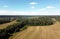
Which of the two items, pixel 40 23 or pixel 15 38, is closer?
pixel 15 38

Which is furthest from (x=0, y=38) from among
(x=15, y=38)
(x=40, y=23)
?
(x=40, y=23)

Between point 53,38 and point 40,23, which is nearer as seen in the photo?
point 53,38

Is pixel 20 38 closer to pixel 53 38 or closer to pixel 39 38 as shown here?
pixel 39 38

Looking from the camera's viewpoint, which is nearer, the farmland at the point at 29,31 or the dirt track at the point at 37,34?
the dirt track at the point at 37,34

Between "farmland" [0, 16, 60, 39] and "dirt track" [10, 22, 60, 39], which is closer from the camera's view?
"dirt track" [10, 22, 60, 39]

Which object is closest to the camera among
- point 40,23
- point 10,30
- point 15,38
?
point 15,38

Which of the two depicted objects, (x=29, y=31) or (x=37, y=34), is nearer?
(x=37, y=34)

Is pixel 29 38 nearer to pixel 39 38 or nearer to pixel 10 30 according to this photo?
pixel 39 38

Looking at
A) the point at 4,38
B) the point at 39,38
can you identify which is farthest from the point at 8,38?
the point at 39,38

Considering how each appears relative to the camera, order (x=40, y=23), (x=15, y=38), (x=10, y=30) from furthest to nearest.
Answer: (x=40, y=23) < (x=10, y=30) < (x=15, y=38)
